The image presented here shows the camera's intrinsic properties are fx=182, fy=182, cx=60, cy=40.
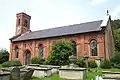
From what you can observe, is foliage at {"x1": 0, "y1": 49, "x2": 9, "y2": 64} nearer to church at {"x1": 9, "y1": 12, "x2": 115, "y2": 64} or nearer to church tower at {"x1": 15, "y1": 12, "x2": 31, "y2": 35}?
church at {"x1": 9, "y1": 12, "x2": 115, "y2": 64}

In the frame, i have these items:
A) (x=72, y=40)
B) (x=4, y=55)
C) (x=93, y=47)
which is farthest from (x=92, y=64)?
(x=4, y=55)

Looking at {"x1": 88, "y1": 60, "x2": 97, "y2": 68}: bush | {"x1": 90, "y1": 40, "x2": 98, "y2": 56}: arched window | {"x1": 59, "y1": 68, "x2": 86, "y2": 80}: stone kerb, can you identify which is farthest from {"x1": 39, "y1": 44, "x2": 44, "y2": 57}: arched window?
{"x1": 59, "y1": 68, "x2": 86, "y2": 80}: stone kerb

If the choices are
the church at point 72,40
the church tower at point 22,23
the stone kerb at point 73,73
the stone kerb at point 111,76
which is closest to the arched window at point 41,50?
the church at point 72,40

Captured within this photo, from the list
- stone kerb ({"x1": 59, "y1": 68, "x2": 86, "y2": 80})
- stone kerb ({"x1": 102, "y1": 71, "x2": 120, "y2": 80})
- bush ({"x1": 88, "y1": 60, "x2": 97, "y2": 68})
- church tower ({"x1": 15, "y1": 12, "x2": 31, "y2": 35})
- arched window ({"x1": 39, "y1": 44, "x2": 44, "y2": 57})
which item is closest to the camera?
stone kerb ({"x1": 102, "y1": 71, "x2": 120, "y2": 80})

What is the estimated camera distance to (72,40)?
3597cm

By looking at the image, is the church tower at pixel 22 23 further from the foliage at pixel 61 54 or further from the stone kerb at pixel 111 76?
the stone kerb at pixel 111 76

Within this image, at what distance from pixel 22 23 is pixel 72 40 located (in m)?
18.9

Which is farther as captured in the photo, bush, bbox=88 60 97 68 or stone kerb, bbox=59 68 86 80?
bush, bbox=88 60 97 68

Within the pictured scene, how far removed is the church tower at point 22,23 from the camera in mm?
49031

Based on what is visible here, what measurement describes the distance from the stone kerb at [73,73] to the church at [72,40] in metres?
16.7

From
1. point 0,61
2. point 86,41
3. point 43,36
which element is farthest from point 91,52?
point 0,61

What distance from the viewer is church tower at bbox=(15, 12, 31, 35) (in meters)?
49.0

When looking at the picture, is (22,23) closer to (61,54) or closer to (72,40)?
(72,40)

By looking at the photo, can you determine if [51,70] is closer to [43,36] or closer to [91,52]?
[91,52]
